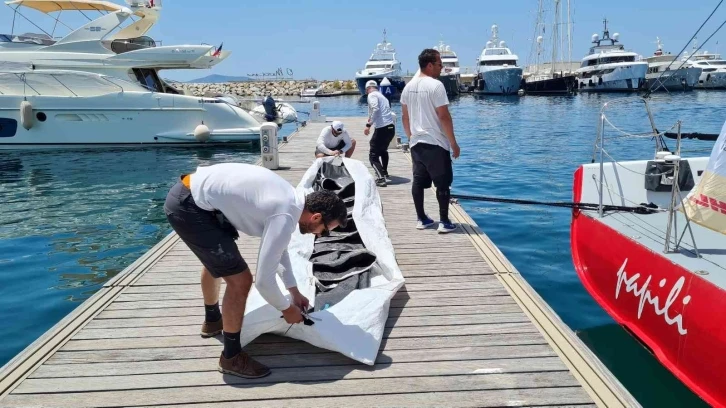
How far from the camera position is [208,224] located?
299 cm

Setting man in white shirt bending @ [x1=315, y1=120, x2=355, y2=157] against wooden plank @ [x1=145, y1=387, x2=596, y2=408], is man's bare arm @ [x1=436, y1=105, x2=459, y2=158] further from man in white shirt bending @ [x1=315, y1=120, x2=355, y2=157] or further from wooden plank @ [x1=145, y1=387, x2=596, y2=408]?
man in white shirt bending @ [x1=315, y1=120, x2=355, y2=157]

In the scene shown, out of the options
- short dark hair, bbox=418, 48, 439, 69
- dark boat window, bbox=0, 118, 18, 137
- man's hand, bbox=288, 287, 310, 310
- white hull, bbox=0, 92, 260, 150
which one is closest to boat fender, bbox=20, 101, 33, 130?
white hull, bbox=0, 92, 260, 150

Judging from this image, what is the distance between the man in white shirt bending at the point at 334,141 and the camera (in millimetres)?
8906

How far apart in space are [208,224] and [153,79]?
61.2 ft

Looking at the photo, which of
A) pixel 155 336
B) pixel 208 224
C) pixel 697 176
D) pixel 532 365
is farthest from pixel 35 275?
pixel 697 176

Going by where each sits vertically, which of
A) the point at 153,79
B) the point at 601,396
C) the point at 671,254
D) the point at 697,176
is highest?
the point at 153,79

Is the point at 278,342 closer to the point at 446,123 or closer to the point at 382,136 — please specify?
the point at 446,123

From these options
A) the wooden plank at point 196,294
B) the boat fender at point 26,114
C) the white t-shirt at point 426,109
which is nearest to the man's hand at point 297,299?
the wooden plank at point 196,294

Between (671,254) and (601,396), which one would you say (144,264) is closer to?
(601,396)

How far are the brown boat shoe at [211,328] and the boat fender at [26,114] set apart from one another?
54.4 ft

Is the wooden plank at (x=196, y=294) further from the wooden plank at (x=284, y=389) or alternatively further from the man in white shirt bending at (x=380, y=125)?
the man in white shirt bending at (x=380, y=125)

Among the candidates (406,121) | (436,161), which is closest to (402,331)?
(436,161)

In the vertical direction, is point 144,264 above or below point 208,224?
below

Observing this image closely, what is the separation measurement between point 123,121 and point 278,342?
1643 cm
